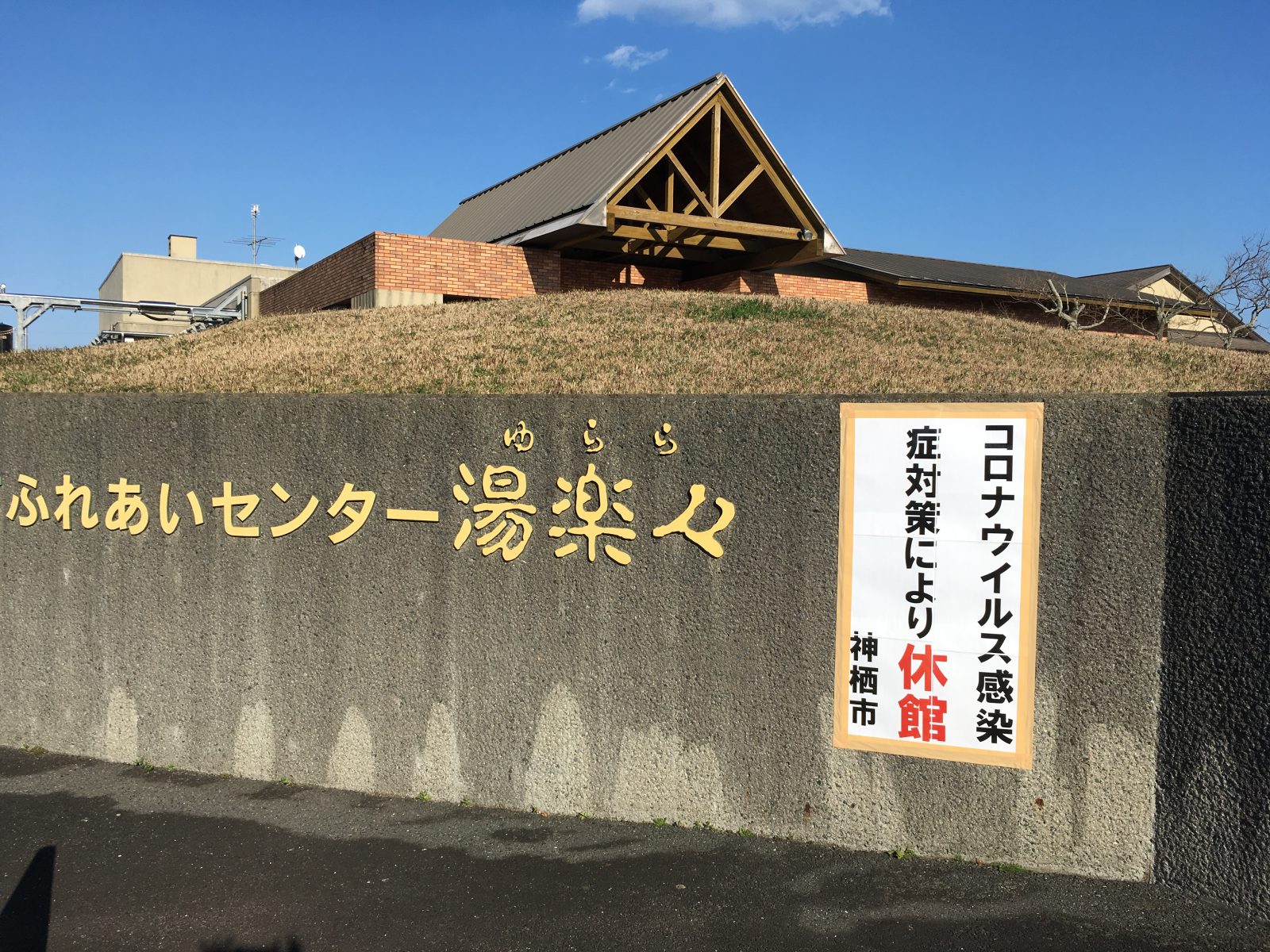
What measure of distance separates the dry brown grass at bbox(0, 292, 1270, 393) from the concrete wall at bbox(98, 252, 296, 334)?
23.3 meters

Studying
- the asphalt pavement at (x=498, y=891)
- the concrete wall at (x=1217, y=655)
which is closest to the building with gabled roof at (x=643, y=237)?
the asphalt pavement at (x=498, y=891)

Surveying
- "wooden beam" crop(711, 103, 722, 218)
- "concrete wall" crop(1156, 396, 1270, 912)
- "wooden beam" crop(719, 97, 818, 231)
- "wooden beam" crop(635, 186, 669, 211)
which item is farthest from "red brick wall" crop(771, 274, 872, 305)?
"concrete wall" crop(1156, 396, 1270, 912)

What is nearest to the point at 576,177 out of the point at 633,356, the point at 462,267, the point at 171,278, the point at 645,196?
the point at 645,196

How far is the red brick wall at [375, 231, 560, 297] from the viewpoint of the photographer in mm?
14836

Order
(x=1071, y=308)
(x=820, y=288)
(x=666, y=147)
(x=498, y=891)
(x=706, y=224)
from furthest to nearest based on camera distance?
(x=1071, y=308)
(x=820, y=288)
(x=706, y=224)
(x=666, y=147)
(x=498, y=891)

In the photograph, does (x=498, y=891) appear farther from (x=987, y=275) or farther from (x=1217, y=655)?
(x=987, y=275)

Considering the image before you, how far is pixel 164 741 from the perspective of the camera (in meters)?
5.51

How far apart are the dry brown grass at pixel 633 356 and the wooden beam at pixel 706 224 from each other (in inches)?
114

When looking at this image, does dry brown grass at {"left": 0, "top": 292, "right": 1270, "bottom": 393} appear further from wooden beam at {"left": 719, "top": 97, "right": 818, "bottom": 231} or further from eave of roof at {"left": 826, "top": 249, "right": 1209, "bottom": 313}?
eave of roof at {"left": 826, "top": 249, "right": 1209, "bottom": 313}

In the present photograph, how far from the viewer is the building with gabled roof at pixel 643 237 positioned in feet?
50.4

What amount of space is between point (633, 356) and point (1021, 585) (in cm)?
511

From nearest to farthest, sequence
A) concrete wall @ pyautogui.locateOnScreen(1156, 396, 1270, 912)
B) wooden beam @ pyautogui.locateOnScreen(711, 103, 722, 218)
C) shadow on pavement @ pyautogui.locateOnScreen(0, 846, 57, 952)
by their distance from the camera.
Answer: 1. shadow on pavement @ pyautogui.locateOnScreen(0, 846, 57, 952)
2. concrete wall @ pyautogui.locateOnScreen(1156, 396, 1270, 912)
3. wooden beam @ pyautogui.locateOnScreen(711, 103, 722, 218)

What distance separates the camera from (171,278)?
33.7 m

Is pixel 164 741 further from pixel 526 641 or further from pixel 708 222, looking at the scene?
pixel 708 222
